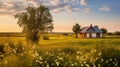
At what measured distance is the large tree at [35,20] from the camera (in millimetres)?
59844

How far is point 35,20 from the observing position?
60.5m

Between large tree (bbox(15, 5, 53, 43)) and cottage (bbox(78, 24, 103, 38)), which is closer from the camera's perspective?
large tree (bbox(15, 5, 53, 43))

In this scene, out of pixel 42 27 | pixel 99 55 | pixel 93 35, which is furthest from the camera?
pixel 93 35

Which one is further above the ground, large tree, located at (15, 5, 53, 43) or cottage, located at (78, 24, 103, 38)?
large tree, located at (15, 5, 53, 43)

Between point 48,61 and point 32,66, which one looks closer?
point 32,66

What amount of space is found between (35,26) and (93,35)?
38322 millimetres

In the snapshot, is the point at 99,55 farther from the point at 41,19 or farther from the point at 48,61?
the point at 41,19

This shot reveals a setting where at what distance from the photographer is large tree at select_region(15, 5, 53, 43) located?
59844mm

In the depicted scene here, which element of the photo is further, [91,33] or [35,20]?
[91,33]

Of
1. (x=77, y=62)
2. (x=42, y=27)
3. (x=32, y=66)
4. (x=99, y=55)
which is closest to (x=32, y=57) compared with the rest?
(x=32, y=66)

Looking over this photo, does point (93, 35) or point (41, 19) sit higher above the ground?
point (41, 19)

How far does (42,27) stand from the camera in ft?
196

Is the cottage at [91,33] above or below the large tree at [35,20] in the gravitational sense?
below

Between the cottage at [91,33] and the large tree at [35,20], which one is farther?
the cottage at [91,33]
